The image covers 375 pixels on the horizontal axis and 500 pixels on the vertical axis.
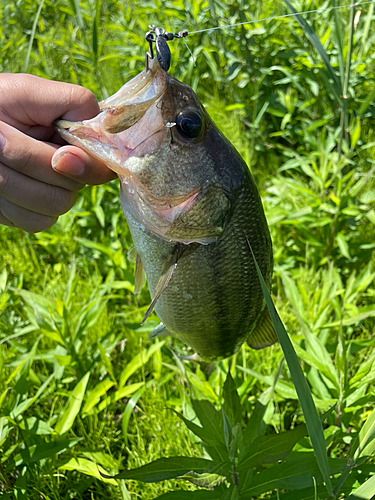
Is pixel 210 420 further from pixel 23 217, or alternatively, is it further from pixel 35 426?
pixel 23 217

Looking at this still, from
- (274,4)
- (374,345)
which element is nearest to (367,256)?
(374,345)

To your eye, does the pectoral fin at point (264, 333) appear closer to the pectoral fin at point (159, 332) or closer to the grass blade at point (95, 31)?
the pectoral fin at point (159, 332)

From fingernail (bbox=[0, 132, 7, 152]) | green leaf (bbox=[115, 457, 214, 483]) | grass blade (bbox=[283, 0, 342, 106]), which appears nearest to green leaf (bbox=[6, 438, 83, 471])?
green leaf (bbox=[115, 457, 214, 483])

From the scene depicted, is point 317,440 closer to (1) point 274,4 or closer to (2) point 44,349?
(2) point 44,349

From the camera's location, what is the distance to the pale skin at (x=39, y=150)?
4.35ft

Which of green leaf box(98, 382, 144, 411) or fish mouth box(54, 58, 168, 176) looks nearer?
fish mouth box(54, 58, 168, 176)

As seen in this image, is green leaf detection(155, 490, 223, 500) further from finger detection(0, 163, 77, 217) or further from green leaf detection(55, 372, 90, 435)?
finger detection(0, 163, 77, 217)

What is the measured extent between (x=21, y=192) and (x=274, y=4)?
389cm

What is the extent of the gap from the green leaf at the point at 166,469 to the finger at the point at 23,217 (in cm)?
87

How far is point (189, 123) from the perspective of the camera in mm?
1183

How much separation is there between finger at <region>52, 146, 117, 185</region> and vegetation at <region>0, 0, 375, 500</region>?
0.81m

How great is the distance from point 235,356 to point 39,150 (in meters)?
1.34

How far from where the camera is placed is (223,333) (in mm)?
1429

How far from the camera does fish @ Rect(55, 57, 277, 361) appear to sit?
1.19 meters
